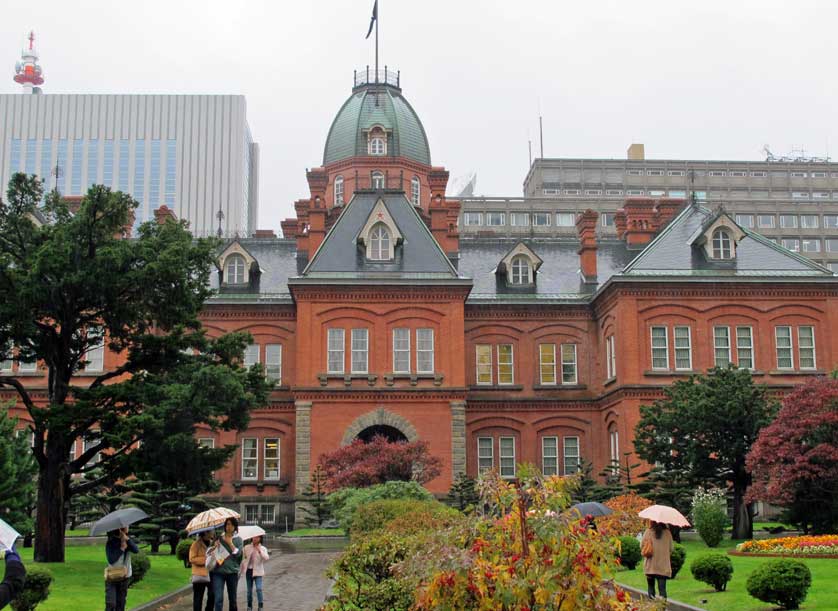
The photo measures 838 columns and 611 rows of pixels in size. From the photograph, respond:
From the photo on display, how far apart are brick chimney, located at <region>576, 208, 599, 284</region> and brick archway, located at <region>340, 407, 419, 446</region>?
11873 mm

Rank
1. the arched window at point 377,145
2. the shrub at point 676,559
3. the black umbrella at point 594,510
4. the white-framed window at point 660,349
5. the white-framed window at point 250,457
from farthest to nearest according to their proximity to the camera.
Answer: the arched window at point 377,145 → the white-framed window at point 250,457 → the white-framed window at point 660,349 → the black umbrella at point 594,510 → the shrub at point 676,559

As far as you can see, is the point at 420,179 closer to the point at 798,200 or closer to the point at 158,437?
the point at 158,437

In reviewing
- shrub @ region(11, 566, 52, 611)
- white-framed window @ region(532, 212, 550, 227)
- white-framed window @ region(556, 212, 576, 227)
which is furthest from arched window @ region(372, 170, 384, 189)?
shrub @ region(11, 566, 52, 611)

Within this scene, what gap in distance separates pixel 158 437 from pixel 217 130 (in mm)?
112968

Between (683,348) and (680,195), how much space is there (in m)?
66.7

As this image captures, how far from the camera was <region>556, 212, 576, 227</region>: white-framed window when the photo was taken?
3802 inches

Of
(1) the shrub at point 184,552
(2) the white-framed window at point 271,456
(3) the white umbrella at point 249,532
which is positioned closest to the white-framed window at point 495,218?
(2) the white-framed window at point 271,456

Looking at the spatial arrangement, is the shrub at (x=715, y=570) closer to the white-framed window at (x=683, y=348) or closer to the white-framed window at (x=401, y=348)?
the white-framed window at (x=683, y=348)

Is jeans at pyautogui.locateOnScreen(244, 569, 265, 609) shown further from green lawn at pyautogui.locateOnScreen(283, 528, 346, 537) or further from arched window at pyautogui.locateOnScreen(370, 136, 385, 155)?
arched window at pyautogui.locateOnScreen(370, 136, 385, 155)

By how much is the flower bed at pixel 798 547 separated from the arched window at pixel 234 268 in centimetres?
2755

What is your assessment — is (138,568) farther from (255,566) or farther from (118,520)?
(118,520)

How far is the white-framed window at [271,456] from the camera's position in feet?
143

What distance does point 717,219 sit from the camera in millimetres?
42531

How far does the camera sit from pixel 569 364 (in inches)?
1788
